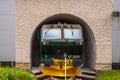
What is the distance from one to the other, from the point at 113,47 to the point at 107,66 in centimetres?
114

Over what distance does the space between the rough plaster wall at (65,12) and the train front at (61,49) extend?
81cm

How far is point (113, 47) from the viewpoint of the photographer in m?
21.8

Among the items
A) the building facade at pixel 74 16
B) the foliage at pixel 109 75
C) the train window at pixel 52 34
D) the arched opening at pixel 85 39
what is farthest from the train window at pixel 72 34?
the foliage at pixel 109 75

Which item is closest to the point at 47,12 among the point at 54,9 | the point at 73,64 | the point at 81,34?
the point at 54,9

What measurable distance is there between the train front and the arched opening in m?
1.15

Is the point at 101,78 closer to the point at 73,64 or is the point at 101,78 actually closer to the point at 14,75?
the point at 73,64

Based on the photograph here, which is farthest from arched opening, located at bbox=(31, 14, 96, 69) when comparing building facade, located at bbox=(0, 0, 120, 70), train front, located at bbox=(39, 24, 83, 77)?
train front, located at bbox=(39, 24, 83, 77)

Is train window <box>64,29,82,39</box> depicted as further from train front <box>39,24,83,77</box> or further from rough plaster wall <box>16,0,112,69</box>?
rough plaster wall <box>16,0,112,69</box>

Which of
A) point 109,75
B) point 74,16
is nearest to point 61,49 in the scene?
point 74,16

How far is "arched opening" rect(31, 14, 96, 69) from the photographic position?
22.0 metres

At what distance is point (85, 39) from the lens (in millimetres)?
23594

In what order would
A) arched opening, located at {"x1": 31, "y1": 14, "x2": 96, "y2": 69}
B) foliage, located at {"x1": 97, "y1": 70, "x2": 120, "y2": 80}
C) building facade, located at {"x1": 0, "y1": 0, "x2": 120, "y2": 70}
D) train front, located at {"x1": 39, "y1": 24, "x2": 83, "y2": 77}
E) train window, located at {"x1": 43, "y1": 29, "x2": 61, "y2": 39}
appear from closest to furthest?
foliage, located at {"x1": 97, "y1": 70, "x2": 120, "y2": 80} < train front, located at {"x1": 39, "y1": 24, "x2": 83, "y2": 77} < train window, located at {"x1": 43, "y1": 29, "x2": 61, "y2": 39} < building facade, located at {"x1": 0, "y1": 0, "x2": 120, "y2": 70} < arched opening, located at {"x1": 31, "y1": 14, "x2": 96, "y2": 69}

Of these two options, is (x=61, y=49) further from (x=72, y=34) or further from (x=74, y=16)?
(x=74, y=16)

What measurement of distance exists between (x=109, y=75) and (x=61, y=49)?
117 inches
